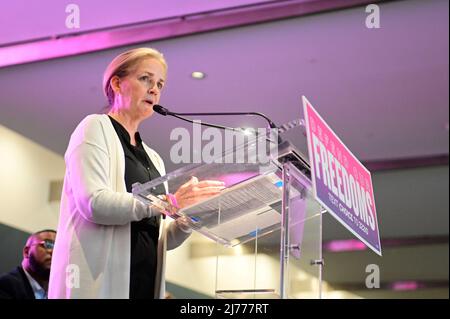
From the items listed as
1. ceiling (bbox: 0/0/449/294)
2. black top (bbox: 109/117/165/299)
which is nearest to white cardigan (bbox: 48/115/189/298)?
black top (bbox: 109/117/165/299)

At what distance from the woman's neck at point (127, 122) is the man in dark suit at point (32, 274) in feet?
4.15

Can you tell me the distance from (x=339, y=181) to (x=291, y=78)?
3505 mm

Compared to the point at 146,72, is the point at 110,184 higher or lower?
lower

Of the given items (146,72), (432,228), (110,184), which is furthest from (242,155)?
(432,228)

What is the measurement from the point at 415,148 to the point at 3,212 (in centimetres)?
346

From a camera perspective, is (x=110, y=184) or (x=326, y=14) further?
(x=326, y=14)

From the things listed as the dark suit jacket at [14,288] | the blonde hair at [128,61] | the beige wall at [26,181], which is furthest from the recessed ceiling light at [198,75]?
the blonde hair at [128,61]

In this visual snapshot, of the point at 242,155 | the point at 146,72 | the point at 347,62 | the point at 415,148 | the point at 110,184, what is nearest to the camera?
the point at 242,155

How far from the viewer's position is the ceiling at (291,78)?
184 inches

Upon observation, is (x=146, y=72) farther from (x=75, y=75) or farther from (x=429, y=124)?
(x=429, y=124)

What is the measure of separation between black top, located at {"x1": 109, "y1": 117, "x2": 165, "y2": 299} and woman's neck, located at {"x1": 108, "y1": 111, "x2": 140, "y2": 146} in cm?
3

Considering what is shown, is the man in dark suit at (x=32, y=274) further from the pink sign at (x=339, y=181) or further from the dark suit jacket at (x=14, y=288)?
the pink sign at (x=339, y=181)

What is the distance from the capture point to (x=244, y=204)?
1749 mm

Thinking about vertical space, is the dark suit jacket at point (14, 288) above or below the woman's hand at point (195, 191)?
below
